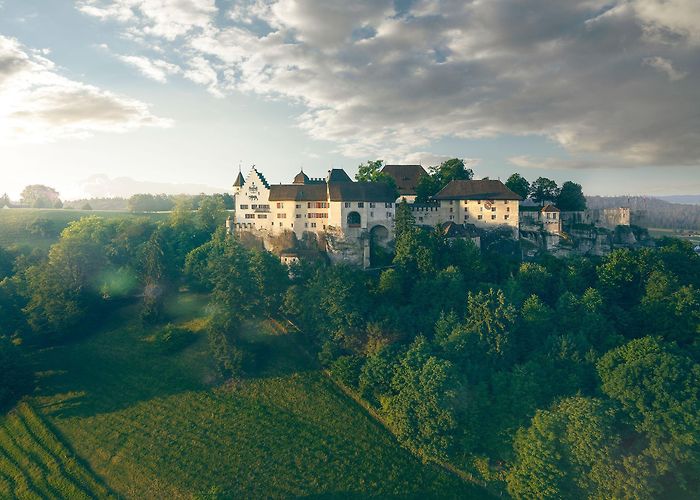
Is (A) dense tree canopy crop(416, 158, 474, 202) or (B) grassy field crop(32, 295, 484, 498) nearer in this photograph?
(B) grassy field crop(32, 295, 484, 498)

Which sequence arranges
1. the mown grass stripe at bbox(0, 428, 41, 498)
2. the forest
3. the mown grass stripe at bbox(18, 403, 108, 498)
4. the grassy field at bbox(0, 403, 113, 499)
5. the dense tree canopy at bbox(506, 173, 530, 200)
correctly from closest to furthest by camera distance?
1. the forest
2. the mown grass stripe at bbox(0, 428, 41, 498)
3. the grassy field at bbox(0, 403, 113, 499)
4. the mown grass stripe at bbox(18, 403, 108, 498)
5. the dense tree canopy at bbox(506, 173, 530, 200)

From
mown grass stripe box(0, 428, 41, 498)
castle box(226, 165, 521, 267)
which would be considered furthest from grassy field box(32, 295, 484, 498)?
castle box(226, 165, 521, 267)

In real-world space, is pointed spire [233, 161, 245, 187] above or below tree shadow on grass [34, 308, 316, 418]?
above

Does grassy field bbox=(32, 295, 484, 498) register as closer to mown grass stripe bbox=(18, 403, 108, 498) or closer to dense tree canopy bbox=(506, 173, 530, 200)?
mown grass stripe bbox=(18, 403, 108, 498)

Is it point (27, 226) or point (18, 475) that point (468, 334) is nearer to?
point (18, 475)

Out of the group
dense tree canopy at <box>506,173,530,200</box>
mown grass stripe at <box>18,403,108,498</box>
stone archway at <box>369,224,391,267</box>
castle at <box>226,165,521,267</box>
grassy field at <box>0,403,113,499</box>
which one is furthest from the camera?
dense tree canopy at <box>506,173,530,200</box>

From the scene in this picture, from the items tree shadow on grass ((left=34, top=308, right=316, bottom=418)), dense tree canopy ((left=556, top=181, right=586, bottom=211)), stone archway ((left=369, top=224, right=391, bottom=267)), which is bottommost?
tree shadow on grass ((left=34, top=308, right=316, bottom=418))
